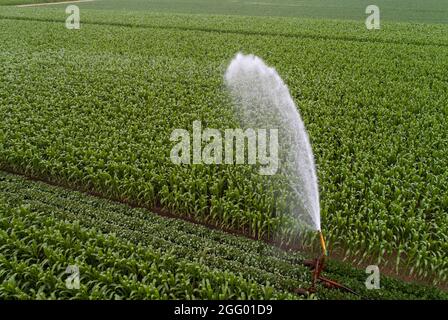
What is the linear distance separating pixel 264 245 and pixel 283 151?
10.9 feet

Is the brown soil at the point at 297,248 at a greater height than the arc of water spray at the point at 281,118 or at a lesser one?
lesser

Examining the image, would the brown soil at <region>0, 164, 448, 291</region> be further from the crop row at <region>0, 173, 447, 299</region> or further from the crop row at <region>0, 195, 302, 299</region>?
the crop row at <region>0, 195, 302, 299</region>

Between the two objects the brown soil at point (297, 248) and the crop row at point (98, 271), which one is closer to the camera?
the crop row at point (98, 271)

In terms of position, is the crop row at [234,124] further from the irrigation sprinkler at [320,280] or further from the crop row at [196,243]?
the irrigation sprinkler at [320,280]

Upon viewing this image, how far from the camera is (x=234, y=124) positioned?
40.3 ft

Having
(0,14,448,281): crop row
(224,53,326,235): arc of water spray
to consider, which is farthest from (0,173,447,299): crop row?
(224,53,326,235): arc of water spray

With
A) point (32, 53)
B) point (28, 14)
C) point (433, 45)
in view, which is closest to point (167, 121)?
point (32, 53)

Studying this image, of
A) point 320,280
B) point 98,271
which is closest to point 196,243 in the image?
point 98,271

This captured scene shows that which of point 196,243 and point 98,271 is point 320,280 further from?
point 98,271

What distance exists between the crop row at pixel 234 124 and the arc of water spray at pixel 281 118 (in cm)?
32

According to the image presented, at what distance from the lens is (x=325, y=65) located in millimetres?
18219

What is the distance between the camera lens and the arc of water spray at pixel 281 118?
9.01m

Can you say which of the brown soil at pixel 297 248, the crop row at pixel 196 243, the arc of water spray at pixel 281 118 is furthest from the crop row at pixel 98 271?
the arc of water spray at pixel 281 118

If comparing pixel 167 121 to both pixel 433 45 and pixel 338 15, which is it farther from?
pixel 338 15
